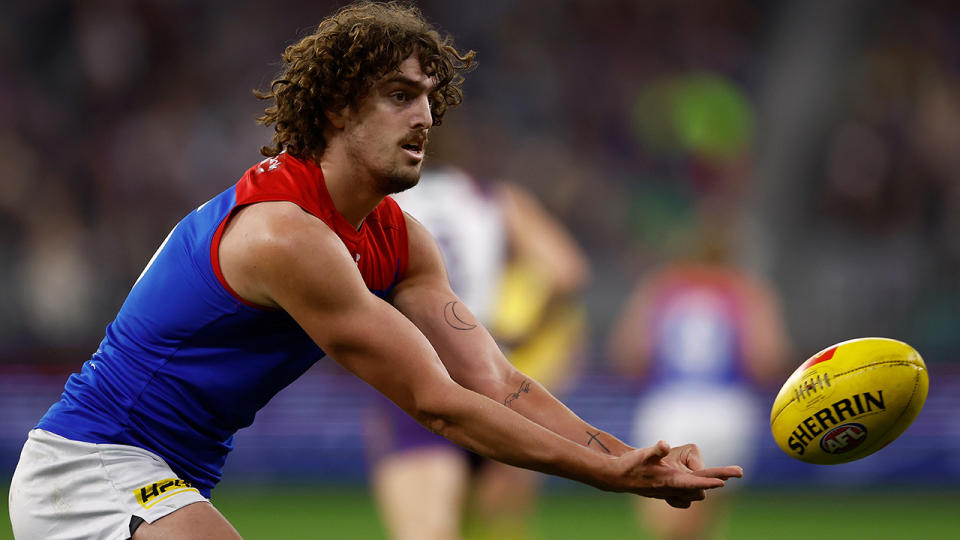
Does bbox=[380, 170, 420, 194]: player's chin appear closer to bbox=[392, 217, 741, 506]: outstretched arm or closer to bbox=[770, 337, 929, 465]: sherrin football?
bbox=[392, 217, 741, 506]: outstretched arm

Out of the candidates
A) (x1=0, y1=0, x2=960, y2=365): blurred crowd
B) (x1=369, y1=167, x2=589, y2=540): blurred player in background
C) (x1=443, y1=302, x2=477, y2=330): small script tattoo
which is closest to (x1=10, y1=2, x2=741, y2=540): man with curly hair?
(x1=443, y1=302, x2=477, y2=330): small script tattoo

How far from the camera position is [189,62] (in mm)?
16297

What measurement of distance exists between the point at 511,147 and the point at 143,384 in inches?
460

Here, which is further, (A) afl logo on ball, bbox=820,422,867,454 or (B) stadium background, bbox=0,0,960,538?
(B) stadium background, bbox=0,0,960,538

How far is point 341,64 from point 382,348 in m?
0.93

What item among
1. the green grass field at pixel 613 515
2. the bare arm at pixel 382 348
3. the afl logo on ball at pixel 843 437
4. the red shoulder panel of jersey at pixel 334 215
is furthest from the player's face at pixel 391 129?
the green grass field at pixel 613 515

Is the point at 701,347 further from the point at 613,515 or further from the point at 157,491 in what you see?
the point at 157,491

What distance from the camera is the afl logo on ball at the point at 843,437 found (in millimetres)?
4266

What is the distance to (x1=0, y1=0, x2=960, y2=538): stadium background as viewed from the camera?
1137 centimetres

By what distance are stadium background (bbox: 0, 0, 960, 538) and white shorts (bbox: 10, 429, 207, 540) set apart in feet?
20.5

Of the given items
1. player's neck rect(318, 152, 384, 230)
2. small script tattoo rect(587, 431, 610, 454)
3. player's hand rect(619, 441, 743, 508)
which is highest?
player's neck rect(318, 152, 384, 230)

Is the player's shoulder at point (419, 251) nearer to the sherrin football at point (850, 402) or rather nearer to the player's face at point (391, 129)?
the player's face at point (391, 129)

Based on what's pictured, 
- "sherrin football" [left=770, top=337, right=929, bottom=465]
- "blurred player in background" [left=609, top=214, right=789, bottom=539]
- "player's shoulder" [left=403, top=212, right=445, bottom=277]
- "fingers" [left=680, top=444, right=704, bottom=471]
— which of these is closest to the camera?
"fingers" [left=680, top=444, right=704, bottom=471]

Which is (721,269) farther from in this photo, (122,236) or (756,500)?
(122,236)
